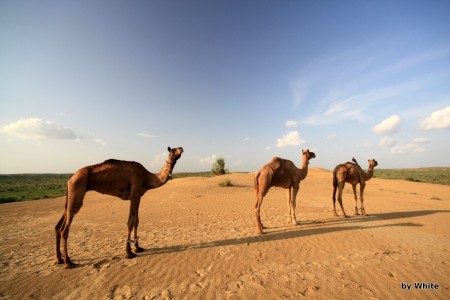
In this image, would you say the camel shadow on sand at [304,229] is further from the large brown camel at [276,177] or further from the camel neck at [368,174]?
the camel neck at [368,174]

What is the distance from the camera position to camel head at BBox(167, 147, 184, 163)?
7.09 metres

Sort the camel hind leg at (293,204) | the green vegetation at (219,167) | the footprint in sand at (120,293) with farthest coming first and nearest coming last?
the green vegetation at (219,167)
the camel hind leg at (293,204)
the footprint in sand at (120,293)

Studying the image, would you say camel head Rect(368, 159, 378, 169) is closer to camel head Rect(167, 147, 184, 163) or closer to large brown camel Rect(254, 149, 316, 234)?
large brown camel Rect(254, 149, 316, 234)

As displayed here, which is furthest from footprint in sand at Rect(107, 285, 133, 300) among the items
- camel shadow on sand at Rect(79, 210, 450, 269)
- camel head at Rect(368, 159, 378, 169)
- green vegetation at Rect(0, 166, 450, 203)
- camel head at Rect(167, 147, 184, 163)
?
green vegetation at Rect(0, 166, 450, 203)

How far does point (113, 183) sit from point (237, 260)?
4.07 m

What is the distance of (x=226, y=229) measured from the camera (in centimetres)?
929

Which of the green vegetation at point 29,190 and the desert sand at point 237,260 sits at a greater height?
the green vegetation at point 29,190

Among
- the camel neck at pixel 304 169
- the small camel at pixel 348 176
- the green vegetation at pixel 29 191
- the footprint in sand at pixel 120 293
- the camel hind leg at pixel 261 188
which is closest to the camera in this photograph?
the footprint in sand at pixel 120 293

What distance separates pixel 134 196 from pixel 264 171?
4.79m

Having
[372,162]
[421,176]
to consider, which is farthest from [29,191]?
[421,176]

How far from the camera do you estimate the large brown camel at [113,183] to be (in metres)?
5.77

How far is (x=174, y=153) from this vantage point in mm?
7137

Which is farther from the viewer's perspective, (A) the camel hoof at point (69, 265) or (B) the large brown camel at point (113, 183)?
(B) the large brown camel at point (113, 183)

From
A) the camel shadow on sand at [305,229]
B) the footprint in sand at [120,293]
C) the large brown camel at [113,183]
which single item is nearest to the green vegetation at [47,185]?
the camel shadow on sand at [305,229]
